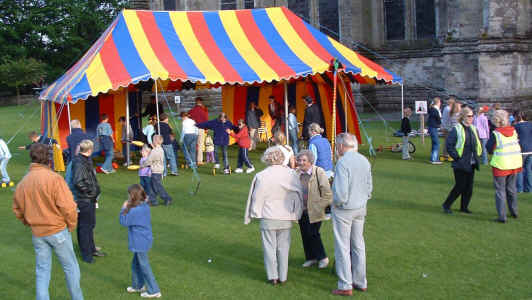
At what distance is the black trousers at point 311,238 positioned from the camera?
20.7 ft

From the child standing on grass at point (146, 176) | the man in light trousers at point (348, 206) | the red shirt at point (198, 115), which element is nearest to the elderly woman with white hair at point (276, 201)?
the man in light trousers at point (348, 206)

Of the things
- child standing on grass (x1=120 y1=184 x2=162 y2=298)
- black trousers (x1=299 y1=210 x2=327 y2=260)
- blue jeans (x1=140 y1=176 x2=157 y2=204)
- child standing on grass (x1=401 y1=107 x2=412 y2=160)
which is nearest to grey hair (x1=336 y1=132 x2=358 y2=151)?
black trousers (x1=299 y1=210 x2=327 y2=260)

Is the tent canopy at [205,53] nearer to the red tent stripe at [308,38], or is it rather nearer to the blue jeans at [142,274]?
the red tent stripe at [308,38]

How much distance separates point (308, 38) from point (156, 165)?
261 inches

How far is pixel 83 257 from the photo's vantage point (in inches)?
275

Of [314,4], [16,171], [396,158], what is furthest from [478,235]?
[314,4]

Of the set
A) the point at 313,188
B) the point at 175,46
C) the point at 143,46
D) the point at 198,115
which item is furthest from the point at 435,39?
the point at 313,188

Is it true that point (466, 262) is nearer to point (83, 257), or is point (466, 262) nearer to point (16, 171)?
point (83, 257)

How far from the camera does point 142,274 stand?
5758 millimetres

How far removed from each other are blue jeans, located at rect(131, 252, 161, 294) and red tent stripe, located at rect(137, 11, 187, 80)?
686 cm

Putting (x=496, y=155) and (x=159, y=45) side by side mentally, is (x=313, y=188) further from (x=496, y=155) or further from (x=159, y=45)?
(x=159, y=45)

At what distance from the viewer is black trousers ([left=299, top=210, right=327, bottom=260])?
632 centimetres

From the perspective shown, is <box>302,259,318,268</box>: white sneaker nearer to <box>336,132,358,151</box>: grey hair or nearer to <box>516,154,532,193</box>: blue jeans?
<box>336,132,358,151</box>: grey hair

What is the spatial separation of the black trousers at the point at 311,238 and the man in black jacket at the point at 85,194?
2410mm
